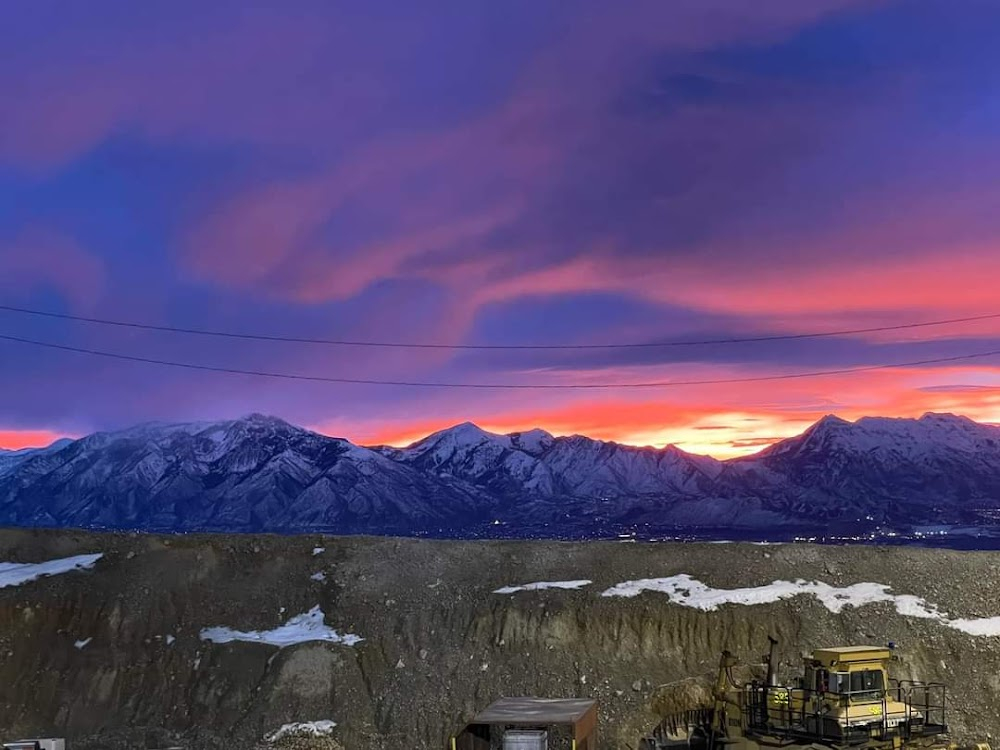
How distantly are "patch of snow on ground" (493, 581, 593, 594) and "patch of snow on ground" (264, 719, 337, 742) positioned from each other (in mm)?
10691

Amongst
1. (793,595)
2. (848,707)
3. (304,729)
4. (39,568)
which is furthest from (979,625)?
(39,568)

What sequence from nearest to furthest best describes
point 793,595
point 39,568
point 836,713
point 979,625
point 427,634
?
1. point 836,713
2. point 979,625
3. point 793,595
4. point 427,634
5. point 39,568

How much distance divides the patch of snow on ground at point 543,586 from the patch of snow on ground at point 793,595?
1.75 meters

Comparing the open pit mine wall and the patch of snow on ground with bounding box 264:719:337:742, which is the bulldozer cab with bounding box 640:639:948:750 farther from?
the patch of snow on ground with bounding box 264:719:337:742

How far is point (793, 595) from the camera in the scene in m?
41.8

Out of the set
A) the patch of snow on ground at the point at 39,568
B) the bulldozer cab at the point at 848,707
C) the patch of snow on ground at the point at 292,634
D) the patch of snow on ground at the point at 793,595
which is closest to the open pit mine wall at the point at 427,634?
the patch of snow on ground at the point at 793,595

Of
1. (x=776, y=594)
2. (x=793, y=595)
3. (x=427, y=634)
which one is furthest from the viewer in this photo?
(x=427, y=634)

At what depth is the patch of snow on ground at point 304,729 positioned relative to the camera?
121 feet

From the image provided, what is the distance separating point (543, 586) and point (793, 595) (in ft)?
38.5

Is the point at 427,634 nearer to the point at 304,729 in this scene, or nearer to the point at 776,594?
the point at 304,729

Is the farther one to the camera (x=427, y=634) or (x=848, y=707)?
(x=427, y=634)

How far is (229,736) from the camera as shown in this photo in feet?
122

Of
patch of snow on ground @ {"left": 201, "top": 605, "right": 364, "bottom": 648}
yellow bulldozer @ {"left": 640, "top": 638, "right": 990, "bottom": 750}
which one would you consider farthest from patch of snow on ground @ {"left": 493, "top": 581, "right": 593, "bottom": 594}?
yellow bulldozer @ {"left": 640, "top": 638, "right": 990, "bottom": 750}

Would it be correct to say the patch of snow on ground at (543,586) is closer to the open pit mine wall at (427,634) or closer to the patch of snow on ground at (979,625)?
the open pit mine wall at (427,634)
